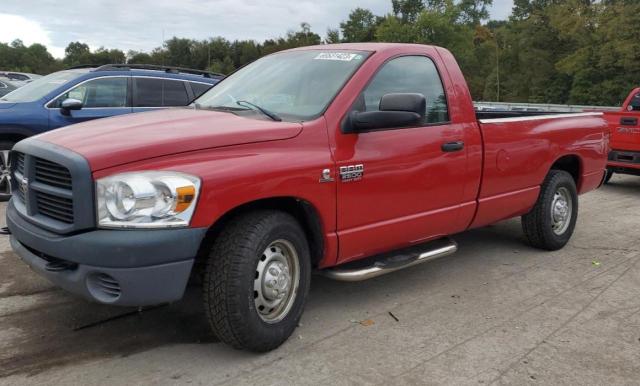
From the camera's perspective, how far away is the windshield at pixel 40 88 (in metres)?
7.87

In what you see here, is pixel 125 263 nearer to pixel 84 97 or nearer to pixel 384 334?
pixel 384 334

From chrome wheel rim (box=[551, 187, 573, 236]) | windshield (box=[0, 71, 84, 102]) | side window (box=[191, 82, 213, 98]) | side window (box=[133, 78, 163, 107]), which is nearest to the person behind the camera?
chrome wheel rim (box=[551, 187, 573, 236])

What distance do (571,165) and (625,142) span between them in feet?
13.8

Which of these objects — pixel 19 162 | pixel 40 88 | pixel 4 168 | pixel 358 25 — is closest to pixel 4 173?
Answer: pixel 4 168

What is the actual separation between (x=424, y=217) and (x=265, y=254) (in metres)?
1.43

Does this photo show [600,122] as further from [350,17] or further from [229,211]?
[350,17]

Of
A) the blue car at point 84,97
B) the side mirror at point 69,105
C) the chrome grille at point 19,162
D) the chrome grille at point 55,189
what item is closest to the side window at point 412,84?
the chrome grille at point 55,189

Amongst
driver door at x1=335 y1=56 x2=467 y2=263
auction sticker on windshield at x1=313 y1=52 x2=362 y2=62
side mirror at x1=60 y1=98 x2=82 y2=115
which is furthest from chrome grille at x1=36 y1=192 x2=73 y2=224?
side mirror at x1=60 y1=98 x2=82 y2=115

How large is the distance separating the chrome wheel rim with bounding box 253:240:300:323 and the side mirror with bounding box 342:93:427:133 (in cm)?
88

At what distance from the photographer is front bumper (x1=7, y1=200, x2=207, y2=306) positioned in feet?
9.46

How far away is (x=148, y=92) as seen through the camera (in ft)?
27.8

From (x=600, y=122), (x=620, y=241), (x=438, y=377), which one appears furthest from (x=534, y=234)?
(x=438, y=377)

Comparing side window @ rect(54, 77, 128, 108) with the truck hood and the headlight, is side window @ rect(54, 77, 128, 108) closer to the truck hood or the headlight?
the truck hood

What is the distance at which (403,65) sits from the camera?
4410 mm
